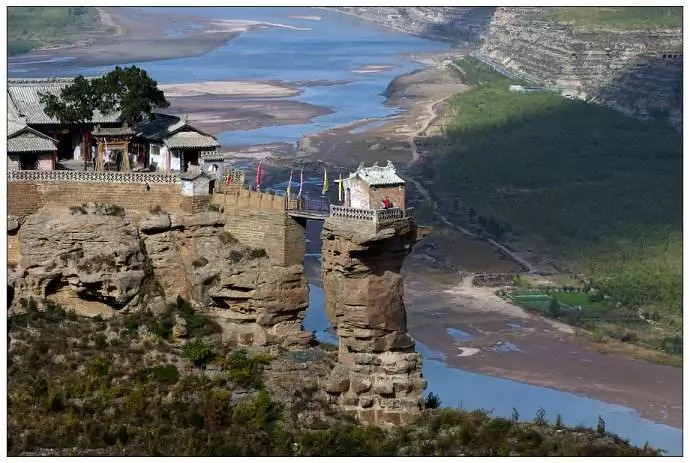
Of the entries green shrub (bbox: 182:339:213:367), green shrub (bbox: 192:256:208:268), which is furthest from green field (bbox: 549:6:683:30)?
green shrub (bbox: 182:339:213:367)

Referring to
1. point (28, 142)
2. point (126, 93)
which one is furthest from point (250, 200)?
point (28, 142)

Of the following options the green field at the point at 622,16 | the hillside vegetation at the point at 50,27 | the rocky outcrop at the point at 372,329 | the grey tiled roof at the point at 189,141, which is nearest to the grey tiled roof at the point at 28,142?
the grey tiled roof at the point at 189,141

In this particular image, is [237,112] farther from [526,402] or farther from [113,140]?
[113,140]

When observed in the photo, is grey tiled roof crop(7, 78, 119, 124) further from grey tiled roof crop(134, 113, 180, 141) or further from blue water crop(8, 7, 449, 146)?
blue water crop(8, 7, 449, 146)

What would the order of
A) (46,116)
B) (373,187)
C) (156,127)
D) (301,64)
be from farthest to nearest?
(301,64) < (156,127) < (46,116) < (373,187)

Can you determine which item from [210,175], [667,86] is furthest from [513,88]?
[210,175]

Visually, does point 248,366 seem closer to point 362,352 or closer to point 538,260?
point 362,352
